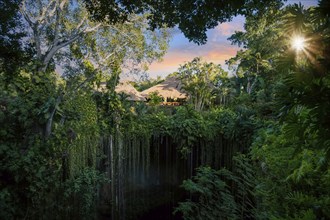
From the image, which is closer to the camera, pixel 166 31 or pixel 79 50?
pixel 79 50

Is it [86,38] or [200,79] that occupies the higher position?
[86,38]

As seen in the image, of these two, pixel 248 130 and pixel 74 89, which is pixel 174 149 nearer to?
pixel 248 130

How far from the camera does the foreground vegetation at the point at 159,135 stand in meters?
0.63

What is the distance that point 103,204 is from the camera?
5996mm

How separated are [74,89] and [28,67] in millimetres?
914

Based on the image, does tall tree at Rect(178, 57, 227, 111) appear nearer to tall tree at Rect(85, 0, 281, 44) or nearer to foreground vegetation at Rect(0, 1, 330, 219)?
foreground vegetation at Rect(0, 1, 330, 219)

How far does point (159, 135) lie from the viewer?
6820 mm

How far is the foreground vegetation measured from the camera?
627 mm

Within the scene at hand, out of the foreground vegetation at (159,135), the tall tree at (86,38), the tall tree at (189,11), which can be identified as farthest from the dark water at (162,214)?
the tall tree at (189,11)

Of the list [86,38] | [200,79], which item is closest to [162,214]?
[200,79]


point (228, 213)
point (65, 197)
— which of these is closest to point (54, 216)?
point (65, 197)

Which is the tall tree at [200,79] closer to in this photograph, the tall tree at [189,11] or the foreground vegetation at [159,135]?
the foreground vegetation at [159,135]

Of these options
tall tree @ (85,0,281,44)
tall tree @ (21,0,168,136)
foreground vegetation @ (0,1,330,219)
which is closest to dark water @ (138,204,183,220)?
foreground vegetation @ (0,1,330,219)

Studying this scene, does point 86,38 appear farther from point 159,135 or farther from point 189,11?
point 189,11
